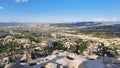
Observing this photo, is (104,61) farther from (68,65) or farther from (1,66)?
(1,66)

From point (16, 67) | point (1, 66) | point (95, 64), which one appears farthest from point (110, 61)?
point (1, 66)

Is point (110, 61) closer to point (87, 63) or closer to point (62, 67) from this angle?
point (87, 63)

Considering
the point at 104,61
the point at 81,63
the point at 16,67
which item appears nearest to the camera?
the point at 16,67

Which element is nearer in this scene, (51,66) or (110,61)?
(51,66)

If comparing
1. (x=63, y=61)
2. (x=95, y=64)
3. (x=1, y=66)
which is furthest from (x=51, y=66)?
(x=1, y=66)

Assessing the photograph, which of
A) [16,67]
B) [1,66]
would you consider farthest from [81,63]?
[1,66]

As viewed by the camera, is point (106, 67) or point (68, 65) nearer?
point (106, 67)

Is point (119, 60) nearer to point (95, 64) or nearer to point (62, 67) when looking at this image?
point (95, 64)

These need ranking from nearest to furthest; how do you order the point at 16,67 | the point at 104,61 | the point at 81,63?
the point at 16,67, the point at 81,63, the point at 104,61
